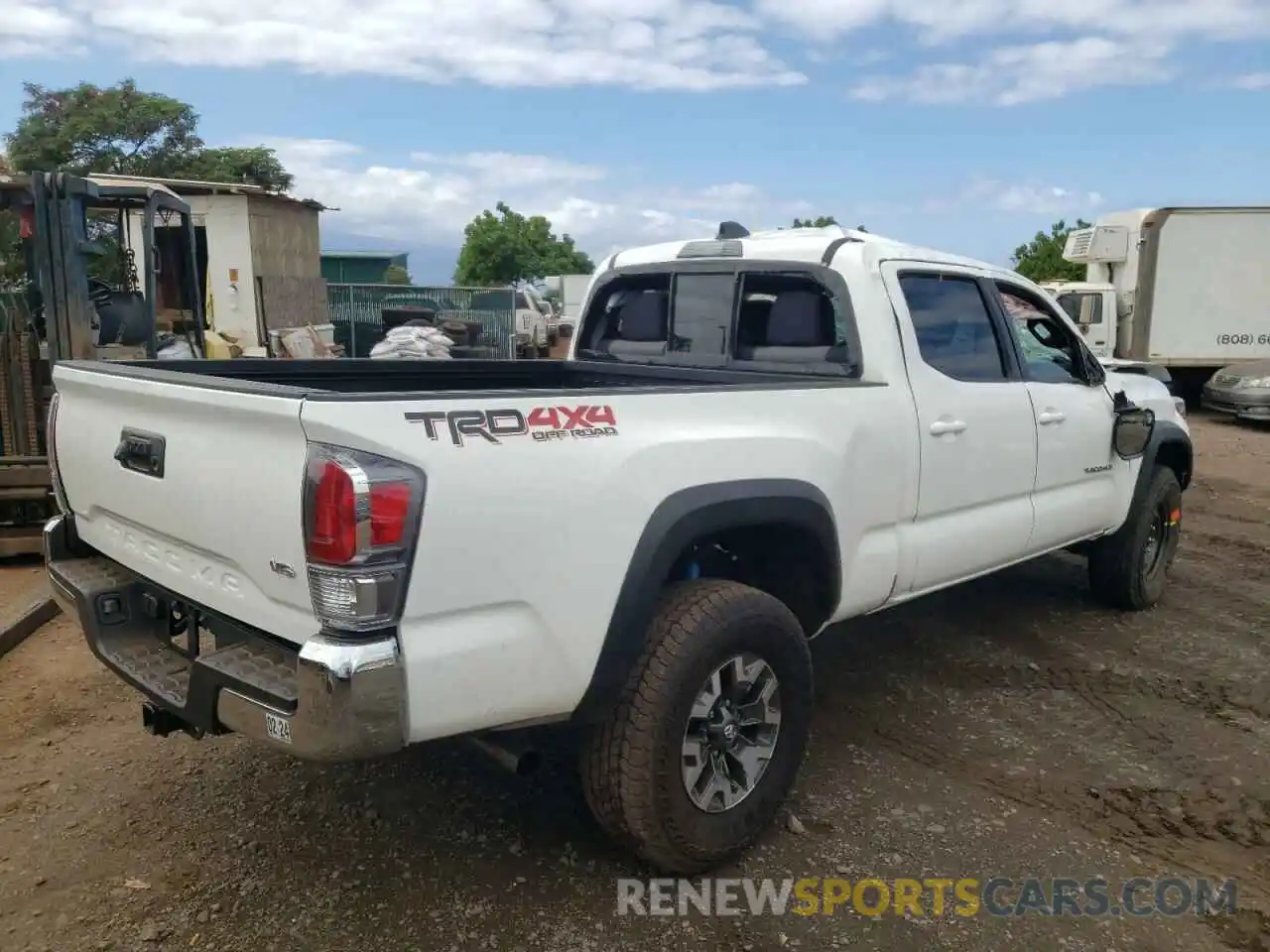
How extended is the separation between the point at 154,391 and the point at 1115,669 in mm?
4346

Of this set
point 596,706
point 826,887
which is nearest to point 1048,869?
point 826,887

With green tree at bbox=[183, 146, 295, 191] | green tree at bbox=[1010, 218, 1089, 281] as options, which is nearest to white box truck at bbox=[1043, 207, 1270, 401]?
green tree at bbox=[1010, 218, 1089, 281]

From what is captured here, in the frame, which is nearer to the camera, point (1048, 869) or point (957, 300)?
point (1048, 869)

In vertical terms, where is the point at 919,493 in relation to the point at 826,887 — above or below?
above

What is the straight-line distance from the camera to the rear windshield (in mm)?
3969

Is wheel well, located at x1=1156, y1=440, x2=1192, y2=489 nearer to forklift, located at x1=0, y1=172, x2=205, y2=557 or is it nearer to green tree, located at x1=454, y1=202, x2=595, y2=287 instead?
forklift, located at x1=0, y1=172, x2=205, y2=557

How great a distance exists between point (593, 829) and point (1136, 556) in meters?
3.69

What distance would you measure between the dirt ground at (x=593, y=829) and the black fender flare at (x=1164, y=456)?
0.93 m

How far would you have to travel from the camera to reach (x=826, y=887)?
3062 mm

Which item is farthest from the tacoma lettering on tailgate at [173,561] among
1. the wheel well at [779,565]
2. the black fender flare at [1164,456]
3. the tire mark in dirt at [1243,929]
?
the black fender flare at [1164,456]

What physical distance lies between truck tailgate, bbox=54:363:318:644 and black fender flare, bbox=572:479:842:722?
777 millimetres

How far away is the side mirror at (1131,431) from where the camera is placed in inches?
200

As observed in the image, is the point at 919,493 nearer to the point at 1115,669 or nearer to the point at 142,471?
the point at 1115,669

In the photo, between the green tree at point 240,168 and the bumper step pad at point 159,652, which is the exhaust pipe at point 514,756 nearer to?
the bumper step pad at point 159,652
